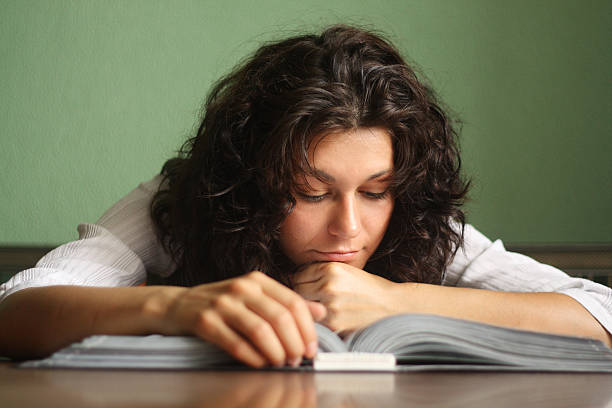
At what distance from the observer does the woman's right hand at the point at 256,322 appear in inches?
22.0

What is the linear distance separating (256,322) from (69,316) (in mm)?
291

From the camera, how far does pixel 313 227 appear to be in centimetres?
103

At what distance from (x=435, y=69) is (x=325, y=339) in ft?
5.55

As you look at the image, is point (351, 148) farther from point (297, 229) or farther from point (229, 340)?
point (229, 340)

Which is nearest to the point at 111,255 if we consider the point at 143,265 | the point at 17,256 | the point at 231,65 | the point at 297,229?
the point at 143,265

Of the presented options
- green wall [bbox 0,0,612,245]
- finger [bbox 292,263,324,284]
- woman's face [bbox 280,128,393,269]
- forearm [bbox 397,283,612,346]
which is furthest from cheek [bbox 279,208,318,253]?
green wall [bbox 0,0,612,245]

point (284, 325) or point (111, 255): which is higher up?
point (284, 325)

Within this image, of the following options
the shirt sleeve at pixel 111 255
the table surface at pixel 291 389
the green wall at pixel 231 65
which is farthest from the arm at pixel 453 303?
the green wall at pixel 231 65

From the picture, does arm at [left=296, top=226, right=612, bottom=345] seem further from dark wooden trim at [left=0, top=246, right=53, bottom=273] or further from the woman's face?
dark wooden trim at [left=0, top=246, right=53, bottom=273]

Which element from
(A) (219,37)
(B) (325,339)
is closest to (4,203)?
(A) (219,37)

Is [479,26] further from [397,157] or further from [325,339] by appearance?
[325,339]

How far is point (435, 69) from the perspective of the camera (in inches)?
83.7

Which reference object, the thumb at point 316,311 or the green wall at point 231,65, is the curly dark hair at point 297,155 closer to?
the thumb at point 316,311

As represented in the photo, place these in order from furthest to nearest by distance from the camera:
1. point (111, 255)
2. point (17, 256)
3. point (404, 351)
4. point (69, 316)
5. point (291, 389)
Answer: point (17, 256), point (111, 255), point (69, 316), point (404, 351), point (291, 389)
